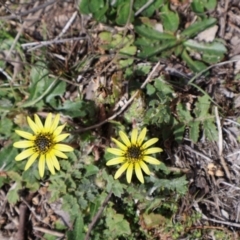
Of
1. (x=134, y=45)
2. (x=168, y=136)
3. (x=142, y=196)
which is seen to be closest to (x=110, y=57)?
(x=134, y=45)

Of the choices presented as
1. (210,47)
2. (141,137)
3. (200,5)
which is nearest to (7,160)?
(141,137)

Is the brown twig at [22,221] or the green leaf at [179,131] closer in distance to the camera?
the green leaf at [179,131]

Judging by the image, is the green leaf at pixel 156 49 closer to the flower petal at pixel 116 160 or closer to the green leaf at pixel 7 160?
the flower petal at pixel 116 160

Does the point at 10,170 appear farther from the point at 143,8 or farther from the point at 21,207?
the point at 143,8

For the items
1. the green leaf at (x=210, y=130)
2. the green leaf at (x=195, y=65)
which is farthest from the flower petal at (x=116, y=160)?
the green leaf at (x=195, y=65)

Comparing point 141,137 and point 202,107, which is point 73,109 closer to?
point 141,137

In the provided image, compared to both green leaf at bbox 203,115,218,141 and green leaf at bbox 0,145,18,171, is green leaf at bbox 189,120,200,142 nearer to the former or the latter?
green leaf at bbox 203,115,218,141
